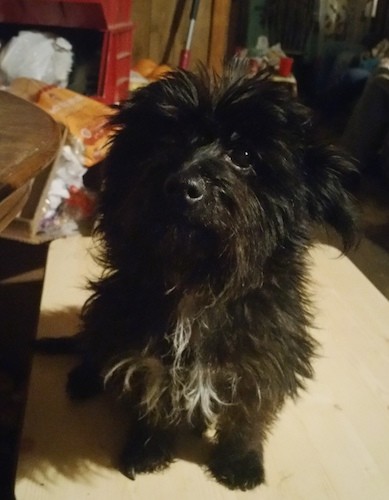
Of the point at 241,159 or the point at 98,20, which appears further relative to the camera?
the point at 98,20

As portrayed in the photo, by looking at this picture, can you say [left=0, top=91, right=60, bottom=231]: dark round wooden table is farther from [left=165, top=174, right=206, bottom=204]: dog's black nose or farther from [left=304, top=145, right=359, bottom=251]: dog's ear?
[left=304, top=145, right=359, bottom=251]: dog's ear

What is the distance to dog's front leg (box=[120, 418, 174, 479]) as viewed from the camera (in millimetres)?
988

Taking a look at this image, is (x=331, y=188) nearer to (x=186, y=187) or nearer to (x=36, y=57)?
(x=186, y=187)

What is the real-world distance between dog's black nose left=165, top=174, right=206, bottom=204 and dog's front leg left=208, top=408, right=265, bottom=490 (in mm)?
374

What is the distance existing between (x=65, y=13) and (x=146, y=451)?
169 centimetres

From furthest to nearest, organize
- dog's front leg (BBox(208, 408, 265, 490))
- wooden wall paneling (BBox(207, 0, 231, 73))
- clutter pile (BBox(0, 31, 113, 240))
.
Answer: wooden wall paneling (BBox(207, 0, 231, 73))
clutter pile (BBox(0, 31, 113, 240))
dog's front leg (BBox(208, 408, 265, 490))

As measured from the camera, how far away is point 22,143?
2.65 feet

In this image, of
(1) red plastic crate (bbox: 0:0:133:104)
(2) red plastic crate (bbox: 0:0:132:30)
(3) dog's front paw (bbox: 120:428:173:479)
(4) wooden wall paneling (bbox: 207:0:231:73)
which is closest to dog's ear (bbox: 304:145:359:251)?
(3) dog's front paw (bbox: 120:428:173:479)

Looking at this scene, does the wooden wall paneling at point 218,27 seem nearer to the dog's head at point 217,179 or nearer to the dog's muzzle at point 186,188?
the dog's head at point 217,179

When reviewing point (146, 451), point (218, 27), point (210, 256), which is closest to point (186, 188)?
point (210, 256)

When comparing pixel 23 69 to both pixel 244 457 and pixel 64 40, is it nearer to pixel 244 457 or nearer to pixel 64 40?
pixel 64 40

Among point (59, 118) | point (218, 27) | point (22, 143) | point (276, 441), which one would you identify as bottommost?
point (276, 441)

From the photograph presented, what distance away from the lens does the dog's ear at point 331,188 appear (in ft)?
2.94

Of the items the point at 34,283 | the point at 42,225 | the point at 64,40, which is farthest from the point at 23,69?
the point at 34,283
